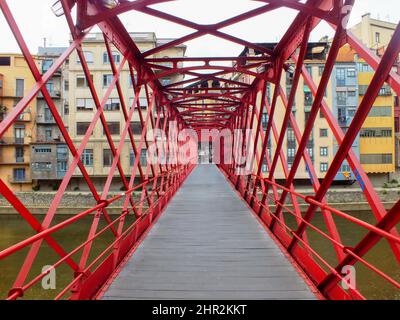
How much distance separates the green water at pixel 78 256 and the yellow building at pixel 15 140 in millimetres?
7986

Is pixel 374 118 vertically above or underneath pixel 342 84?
underneath

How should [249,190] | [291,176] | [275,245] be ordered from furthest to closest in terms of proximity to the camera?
[249,190] → [275,245] → [291,176]

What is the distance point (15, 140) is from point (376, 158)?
1302 inches

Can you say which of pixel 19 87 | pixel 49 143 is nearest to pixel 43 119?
pixel 19 87

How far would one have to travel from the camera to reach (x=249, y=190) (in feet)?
29.8

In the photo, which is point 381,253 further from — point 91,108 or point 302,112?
point 91,108

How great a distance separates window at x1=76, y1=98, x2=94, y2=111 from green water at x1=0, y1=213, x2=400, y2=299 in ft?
31.1

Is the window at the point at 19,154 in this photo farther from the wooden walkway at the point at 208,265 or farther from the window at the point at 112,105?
the wooden walkway at the point at 208,265

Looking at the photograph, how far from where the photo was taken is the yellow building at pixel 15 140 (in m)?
31.9

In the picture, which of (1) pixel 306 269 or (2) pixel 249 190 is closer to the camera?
(1) pixel 306 269
